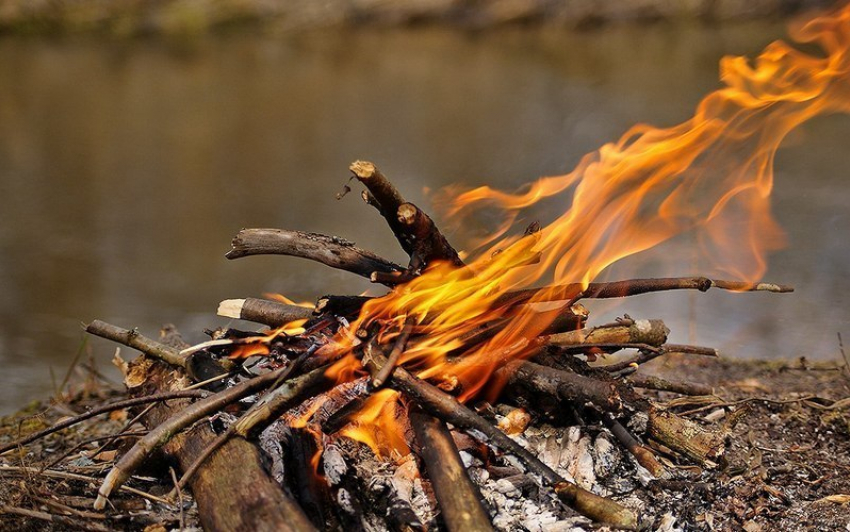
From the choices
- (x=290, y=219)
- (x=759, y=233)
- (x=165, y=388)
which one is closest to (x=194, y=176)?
(x=290, y=219)

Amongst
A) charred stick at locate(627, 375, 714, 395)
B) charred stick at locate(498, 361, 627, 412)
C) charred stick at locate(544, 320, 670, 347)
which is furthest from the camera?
charred stick at locate(627, 375, 714, 395)

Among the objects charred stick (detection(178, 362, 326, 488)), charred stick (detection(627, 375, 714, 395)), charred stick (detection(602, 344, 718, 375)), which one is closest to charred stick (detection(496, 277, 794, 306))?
charred stick (detection(602, 344, 718, 375))

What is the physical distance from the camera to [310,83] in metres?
12.3

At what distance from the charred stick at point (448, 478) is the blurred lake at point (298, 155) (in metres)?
2.32

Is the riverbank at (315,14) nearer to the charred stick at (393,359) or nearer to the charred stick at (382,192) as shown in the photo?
the charred stick at (382,192)

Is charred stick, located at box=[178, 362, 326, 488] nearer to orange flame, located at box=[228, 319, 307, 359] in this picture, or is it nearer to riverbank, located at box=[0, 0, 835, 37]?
orange flame, located at box=[228, 319, 307, 359]

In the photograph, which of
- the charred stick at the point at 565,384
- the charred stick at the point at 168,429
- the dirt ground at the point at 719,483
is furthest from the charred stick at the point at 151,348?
the charred stick at the point at 565,384

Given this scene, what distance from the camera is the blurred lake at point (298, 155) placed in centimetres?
547

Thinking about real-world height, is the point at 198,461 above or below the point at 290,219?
below

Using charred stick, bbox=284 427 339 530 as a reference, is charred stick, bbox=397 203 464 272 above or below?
above

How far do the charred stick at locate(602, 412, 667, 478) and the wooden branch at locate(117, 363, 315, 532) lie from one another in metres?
1.02

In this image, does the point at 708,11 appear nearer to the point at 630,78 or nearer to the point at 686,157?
the point at 630,78

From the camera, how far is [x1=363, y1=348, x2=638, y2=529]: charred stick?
2432mm

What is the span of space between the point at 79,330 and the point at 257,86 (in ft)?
23.9
